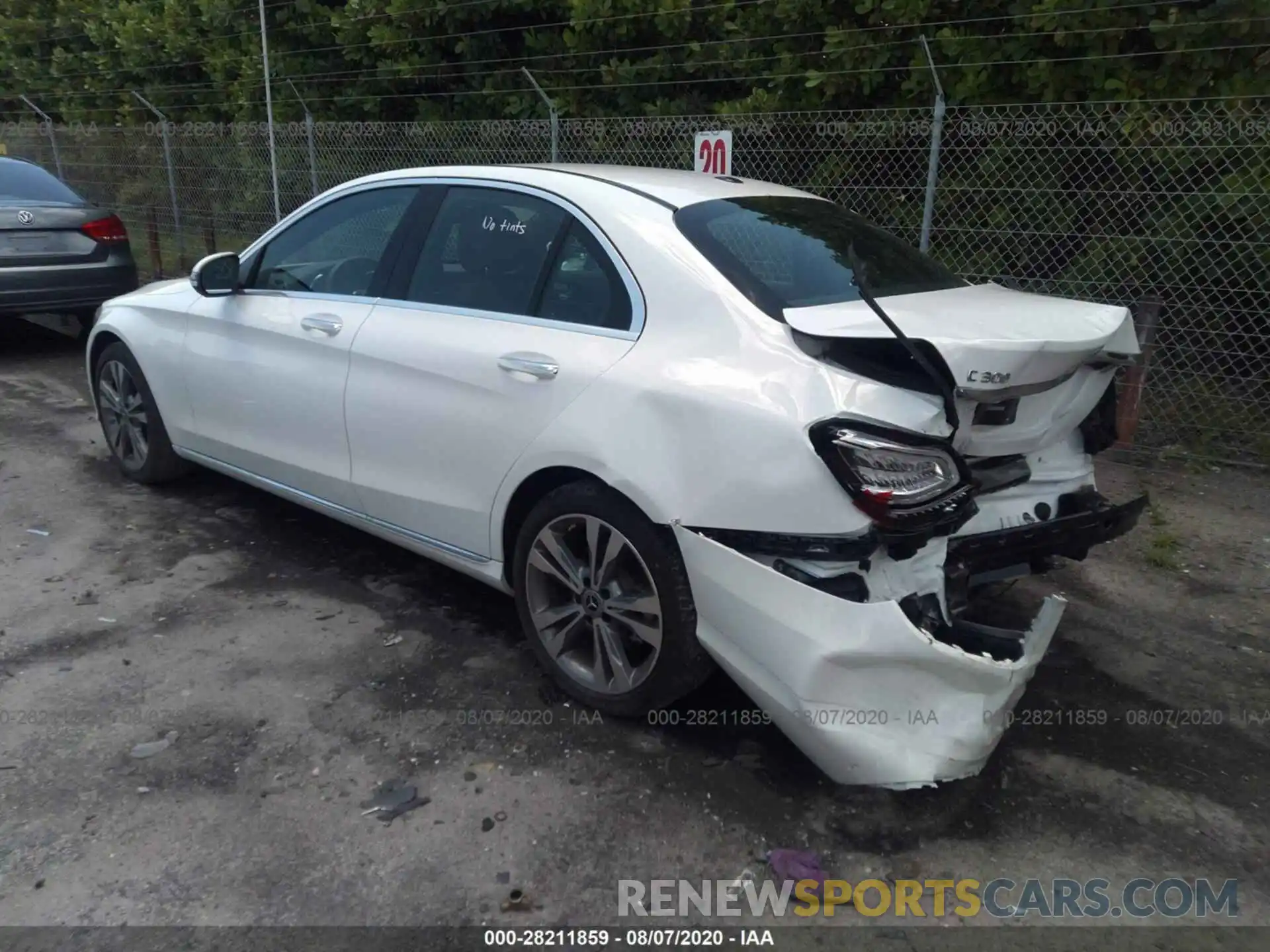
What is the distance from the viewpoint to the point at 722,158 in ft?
21.6

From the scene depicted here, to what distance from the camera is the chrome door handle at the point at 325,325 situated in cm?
400

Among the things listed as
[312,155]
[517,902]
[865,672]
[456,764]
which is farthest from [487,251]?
[312,155]

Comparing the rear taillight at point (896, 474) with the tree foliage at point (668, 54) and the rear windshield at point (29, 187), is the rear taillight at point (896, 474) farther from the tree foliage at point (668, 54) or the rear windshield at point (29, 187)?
the rear windshield at point (29, 187)

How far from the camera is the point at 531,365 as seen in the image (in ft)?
10.8

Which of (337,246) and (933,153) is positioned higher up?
(933,153)

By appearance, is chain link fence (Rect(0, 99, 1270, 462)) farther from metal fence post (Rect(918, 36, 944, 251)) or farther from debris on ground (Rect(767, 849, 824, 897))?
debris on ground (Rect(767, 849, 824, 897))

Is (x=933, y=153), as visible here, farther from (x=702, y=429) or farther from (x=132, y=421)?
(x=132, y=421)

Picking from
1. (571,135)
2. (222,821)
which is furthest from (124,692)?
(571,135)

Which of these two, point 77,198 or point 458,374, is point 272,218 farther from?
point 458,374

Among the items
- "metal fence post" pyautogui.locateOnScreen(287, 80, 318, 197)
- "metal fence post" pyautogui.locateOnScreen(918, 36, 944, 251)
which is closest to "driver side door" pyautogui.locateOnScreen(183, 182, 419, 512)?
"metal fence post" pyautogui.locateOnScreen(918, 36, 944, 251)

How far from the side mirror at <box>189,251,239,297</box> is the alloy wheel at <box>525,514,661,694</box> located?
2167 millimetres

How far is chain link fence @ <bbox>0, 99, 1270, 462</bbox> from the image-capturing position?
5.83m

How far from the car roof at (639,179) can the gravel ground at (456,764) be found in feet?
5.46

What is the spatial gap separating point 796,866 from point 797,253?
1.92 metres
